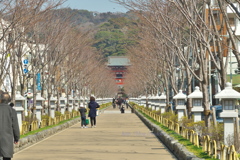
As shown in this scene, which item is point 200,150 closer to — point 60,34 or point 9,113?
point 9,113

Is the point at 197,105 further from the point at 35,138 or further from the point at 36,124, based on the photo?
the point at 36,124

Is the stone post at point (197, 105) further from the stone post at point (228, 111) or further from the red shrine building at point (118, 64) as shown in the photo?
the red shrine building at point (118, 64)

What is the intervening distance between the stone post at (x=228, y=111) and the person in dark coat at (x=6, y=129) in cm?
592

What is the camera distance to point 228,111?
14164 millimetres

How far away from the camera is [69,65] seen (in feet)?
142

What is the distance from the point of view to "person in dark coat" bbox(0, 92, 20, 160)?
32.3 ft

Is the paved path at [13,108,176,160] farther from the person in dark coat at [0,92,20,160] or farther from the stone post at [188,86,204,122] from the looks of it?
the person in dark coat at [0,92,20,160]

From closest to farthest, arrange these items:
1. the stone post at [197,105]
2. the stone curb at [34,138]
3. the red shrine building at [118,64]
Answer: the stone curb at [34,138] < the stone post at [197,105] < the red shrine building at [118,64]

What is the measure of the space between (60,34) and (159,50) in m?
5.78

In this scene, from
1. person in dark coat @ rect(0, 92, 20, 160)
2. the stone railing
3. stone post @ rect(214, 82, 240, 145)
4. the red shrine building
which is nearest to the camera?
person in dark coat @ rect(0, 92, 20, 160)

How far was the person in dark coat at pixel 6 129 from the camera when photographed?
9852mm

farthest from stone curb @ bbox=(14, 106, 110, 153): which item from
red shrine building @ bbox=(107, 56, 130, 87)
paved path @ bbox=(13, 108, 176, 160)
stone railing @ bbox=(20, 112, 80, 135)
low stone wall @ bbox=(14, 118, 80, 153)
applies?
red shrine building @ bbox=(107, 56, 130, 87)

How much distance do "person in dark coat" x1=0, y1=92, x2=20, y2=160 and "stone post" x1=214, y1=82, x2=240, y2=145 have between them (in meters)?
5.92

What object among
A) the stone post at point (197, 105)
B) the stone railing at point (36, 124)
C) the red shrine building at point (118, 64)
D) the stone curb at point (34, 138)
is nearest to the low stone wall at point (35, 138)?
the stone curb at point (34, 138)
